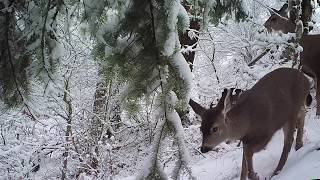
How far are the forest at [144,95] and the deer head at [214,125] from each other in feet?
0.04

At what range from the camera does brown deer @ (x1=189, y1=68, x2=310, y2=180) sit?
19.8 feet

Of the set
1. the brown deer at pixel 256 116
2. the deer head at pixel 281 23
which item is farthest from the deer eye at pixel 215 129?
the deer head at pixel 281 23

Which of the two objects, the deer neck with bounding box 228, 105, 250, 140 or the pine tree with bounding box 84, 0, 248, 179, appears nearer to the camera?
the pine tree with bounding box 84, 0, 248, 179

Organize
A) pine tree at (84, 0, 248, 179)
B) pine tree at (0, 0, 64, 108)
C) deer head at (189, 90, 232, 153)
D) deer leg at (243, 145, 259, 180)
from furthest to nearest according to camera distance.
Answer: deer leg at (243, 145, 259, 180) < deer head at (189, 90, 232, 153) < pine tree at (0, 0, 64, 108) < pine tree at (84, 0, 248, 179)

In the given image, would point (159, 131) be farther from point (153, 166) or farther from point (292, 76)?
point (292, 76)

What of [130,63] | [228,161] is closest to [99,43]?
[130,63]

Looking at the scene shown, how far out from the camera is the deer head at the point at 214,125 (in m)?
5.97

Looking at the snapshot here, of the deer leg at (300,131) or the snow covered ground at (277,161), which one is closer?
the snow covered ground at (277,161)

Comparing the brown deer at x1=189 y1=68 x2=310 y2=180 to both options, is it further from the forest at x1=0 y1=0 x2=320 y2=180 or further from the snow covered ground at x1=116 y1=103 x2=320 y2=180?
the snow covered ground at x1=116 y1=103 x2=320 y2=180

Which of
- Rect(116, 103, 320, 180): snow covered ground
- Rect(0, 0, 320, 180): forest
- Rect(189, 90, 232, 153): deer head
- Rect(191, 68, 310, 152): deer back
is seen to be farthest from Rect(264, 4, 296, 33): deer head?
Rect(189, 90, 232, 153): deer head

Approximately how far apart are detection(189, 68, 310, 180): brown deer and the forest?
0.04 ft

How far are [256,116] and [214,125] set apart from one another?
62cm

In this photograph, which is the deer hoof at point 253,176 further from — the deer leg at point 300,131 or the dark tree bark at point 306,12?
the dark tree bark at point 306,12

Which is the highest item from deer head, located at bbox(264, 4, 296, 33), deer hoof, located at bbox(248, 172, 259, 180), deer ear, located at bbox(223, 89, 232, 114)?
deer head, located at bbox(264, 4, 296, 33)
